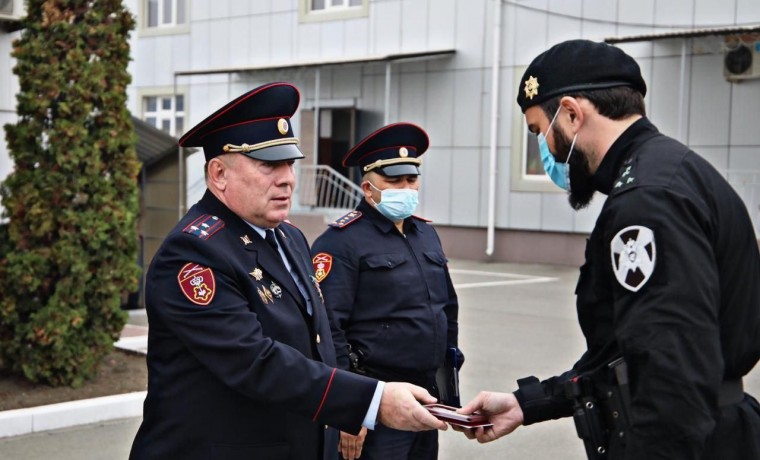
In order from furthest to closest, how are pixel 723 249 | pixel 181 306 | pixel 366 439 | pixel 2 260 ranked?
1. pixel 2 260
2. pixel 366 439
3. pixel 181 306
4. pixel 723 249

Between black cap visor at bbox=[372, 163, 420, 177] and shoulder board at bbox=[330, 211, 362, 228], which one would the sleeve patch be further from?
black cap visor at bbox=[372, 163, 420, 177]

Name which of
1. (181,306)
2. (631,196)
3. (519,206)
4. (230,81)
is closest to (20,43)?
(181,306)

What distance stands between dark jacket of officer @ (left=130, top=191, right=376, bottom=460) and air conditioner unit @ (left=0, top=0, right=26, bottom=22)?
567 cm

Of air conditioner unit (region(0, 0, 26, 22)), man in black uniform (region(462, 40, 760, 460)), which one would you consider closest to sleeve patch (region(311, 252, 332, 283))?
man in black uniform (region(462, 40, 760, 460))

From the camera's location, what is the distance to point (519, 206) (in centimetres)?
1827

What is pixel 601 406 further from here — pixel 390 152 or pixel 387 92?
pixel 387 92

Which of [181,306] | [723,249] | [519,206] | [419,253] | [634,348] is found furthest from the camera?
[519,206]

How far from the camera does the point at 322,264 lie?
13.6ft

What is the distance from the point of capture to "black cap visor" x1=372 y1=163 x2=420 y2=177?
458 cm

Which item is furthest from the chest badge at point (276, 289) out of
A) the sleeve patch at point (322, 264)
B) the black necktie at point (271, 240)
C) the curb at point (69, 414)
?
the curb at point (69, 414)

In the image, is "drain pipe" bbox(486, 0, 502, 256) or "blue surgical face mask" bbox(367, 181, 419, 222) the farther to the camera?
"drain pipe" bbox(486, 0, 502, 256)

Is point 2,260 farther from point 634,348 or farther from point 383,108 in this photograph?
point 383,108

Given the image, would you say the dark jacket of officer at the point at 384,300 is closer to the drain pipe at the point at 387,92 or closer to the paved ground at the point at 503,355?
the paved ground at the point at 503,355

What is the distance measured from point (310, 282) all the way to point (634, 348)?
1.17 m
